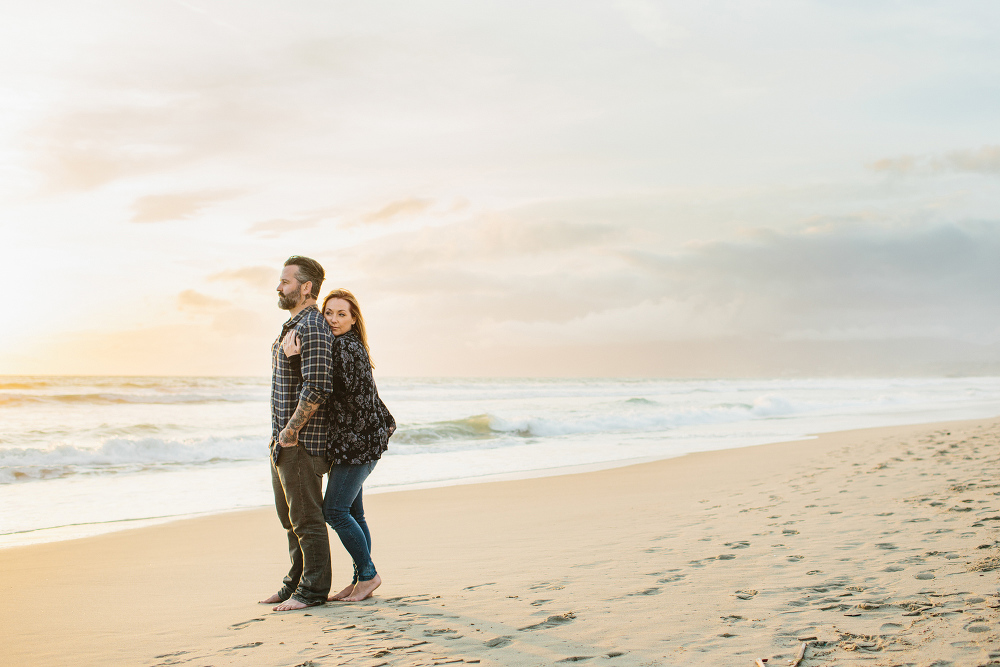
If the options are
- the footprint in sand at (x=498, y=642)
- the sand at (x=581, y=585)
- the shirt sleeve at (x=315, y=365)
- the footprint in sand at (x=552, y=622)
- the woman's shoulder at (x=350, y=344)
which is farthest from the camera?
the woman's shoulder at (x=350, y=344)

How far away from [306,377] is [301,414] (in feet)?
0.71

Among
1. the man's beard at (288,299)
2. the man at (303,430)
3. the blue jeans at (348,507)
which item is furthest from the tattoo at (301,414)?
the man's beard at (288,299)

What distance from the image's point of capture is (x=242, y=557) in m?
5.93

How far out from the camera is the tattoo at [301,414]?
381cm

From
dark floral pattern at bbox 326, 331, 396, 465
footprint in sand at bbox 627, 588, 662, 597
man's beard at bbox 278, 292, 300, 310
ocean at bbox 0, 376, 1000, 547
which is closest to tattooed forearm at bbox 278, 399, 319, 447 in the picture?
dark floral pattern at bbox 326, 331, 396, 465

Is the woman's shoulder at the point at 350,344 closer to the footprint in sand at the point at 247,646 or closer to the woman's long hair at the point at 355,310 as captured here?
the woman's long hair at the point at 355,310

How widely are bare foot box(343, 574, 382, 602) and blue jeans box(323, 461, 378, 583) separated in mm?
30

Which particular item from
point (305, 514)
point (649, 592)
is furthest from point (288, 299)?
point (649, 592)

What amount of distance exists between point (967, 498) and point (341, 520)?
5628 mm

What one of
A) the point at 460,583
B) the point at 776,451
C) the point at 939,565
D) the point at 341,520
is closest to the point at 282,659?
the point at 341,520

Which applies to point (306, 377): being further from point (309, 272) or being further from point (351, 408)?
point (309, 272)

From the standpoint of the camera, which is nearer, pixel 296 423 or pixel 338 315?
pixel 296 423

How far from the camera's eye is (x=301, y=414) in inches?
151

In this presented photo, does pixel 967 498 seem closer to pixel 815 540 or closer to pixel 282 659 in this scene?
pixel 815 540
